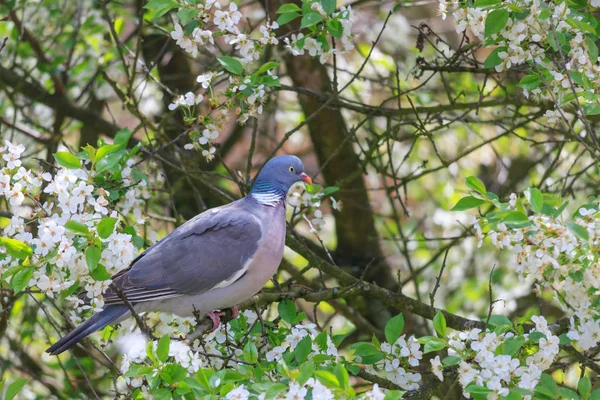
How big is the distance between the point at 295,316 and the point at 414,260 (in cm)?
415

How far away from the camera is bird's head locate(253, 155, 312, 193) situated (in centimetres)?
391

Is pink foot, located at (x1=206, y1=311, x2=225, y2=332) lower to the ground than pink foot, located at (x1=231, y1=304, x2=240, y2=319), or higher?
higher

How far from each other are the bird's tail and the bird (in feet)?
0.43

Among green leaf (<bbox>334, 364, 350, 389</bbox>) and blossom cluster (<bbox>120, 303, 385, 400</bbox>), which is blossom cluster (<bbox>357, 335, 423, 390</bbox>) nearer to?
blossom cluster (<bbox>120, 303, 385, 400</bbox>)

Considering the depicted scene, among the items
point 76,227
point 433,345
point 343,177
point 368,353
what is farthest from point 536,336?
point 343,177

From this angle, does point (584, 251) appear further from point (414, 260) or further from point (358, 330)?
point (414, 260)

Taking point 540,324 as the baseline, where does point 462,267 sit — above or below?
below

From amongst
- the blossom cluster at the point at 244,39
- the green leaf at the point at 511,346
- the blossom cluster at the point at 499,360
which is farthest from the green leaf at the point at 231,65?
the green leaf at the point at 511,346

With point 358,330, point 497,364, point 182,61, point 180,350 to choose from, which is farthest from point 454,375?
point 182,61

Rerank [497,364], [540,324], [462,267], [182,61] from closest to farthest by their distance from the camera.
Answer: [497,364] → [540,324] → [182,61] → [462,267]

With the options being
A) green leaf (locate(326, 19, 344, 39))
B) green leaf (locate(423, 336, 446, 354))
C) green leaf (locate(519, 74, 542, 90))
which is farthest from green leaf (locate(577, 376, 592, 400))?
green leaf (locate(326, 19, 344, 39))

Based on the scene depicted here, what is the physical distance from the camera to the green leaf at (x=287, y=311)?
319 centimetres

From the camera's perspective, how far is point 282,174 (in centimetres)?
394

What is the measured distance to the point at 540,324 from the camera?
264 centimetres
